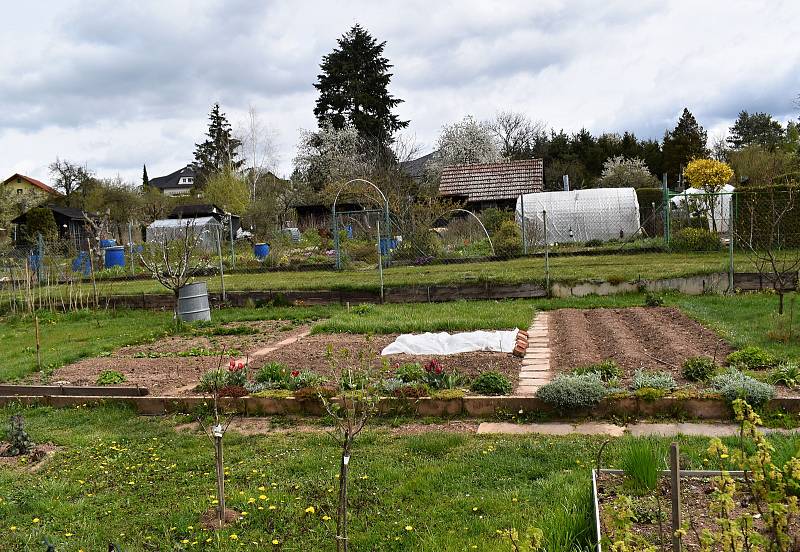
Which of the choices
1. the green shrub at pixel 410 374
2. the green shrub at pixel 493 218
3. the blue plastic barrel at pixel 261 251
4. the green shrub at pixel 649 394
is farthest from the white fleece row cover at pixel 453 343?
the blue plastic barrel at pixel 261 251

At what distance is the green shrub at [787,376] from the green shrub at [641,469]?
2.76 meters

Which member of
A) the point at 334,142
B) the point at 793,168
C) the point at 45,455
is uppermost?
the point at 334,142

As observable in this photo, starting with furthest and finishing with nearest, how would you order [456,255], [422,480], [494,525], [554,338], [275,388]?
[456,255] < [554,338] < [275,388] < [422,480] < [494,525]

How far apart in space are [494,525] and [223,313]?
35.9 feet

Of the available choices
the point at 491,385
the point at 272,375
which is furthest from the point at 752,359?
the point at 272,375

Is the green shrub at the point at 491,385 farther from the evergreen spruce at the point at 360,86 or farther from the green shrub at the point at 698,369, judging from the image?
the evergreen spruce at the point at 360,86

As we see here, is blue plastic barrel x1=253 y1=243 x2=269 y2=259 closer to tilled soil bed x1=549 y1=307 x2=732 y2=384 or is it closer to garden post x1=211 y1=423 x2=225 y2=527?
tilled soil bed x1=549 y1=307 x2=732 y2=384

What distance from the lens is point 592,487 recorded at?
12.3ft

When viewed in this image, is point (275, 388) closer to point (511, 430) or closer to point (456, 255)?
point (511, 430)

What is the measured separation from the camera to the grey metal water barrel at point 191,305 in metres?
12.6

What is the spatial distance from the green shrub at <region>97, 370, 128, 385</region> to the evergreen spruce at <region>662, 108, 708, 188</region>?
39.1 metres

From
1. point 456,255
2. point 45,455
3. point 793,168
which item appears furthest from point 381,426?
point 793,168

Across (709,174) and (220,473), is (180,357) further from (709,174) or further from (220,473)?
(709,174)

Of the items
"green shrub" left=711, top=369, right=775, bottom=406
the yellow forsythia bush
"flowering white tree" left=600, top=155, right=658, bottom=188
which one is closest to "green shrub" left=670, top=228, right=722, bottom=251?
the yellow forsythia bush
